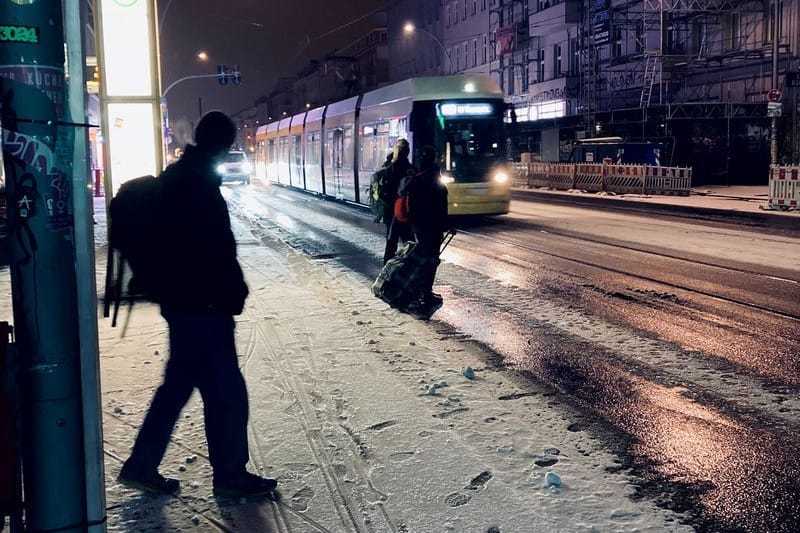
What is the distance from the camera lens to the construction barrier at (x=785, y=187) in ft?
78.0

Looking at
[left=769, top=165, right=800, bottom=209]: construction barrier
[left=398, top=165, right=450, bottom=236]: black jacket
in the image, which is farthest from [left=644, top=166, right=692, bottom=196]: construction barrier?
[left=398, top=165, right=450, bottom=236]: black jacket

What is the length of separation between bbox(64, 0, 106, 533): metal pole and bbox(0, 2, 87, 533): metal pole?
0.03 metres

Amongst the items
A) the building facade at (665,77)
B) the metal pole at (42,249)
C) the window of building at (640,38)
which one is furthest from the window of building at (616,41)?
the metal pole at (42,249)

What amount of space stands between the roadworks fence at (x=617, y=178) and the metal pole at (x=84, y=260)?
3189 centimetres

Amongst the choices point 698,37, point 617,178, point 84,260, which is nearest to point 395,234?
point 84,260

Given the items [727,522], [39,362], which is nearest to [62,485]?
[39,362]

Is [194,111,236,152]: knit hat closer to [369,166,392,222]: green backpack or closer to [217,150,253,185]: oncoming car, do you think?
[369,166,392,222]: green backpack

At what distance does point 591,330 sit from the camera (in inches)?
329

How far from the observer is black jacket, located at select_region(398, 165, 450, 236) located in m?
9.12

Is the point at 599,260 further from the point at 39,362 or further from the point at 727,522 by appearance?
the point at 39,362

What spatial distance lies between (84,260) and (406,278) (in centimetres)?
642

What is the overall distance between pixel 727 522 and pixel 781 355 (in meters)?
3.68

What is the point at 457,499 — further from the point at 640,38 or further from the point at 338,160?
the point at 640,38

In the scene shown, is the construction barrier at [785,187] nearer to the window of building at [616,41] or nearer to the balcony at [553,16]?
the window of building at [616,41]
